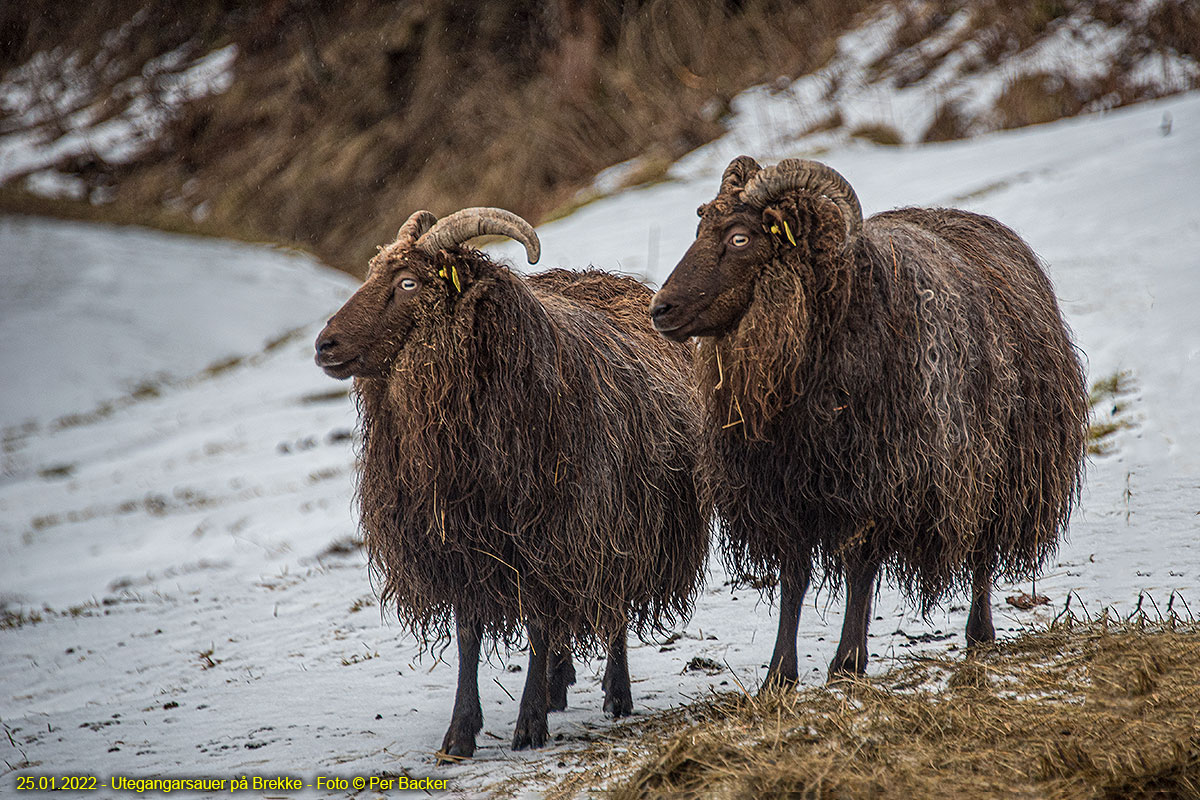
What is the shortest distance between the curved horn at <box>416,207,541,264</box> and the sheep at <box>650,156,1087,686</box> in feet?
2.47

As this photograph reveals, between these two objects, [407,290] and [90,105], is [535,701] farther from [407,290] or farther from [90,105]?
[90,105]

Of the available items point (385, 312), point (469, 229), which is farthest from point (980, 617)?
point (385, 312)

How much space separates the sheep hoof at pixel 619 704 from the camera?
4.93m

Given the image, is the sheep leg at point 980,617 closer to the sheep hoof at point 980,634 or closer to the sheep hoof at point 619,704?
the sheep hoof at point 980,634

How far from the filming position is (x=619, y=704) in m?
4.95

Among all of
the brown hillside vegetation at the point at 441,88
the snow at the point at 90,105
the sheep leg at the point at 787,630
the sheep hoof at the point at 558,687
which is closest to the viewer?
the sheep leg at the point at 787,630

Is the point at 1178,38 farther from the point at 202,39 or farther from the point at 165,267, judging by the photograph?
the point at 202,39

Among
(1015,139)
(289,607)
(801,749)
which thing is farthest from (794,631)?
(1015,139)

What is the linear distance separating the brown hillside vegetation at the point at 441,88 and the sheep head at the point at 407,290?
17784mm

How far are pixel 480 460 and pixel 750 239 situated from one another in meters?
1.51

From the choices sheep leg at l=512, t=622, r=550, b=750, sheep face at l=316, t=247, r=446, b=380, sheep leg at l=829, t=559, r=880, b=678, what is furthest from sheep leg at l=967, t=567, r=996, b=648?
sheep face at l=316, t=247, r=446, b=380

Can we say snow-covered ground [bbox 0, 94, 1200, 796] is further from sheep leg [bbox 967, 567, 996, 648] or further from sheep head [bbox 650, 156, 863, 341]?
sheep head [bbox 650, 156, 863, 341]

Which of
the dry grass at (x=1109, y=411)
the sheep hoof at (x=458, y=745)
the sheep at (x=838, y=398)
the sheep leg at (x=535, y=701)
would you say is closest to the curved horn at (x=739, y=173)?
the sheep at (x=838, y=398)

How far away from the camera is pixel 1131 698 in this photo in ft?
11.8
